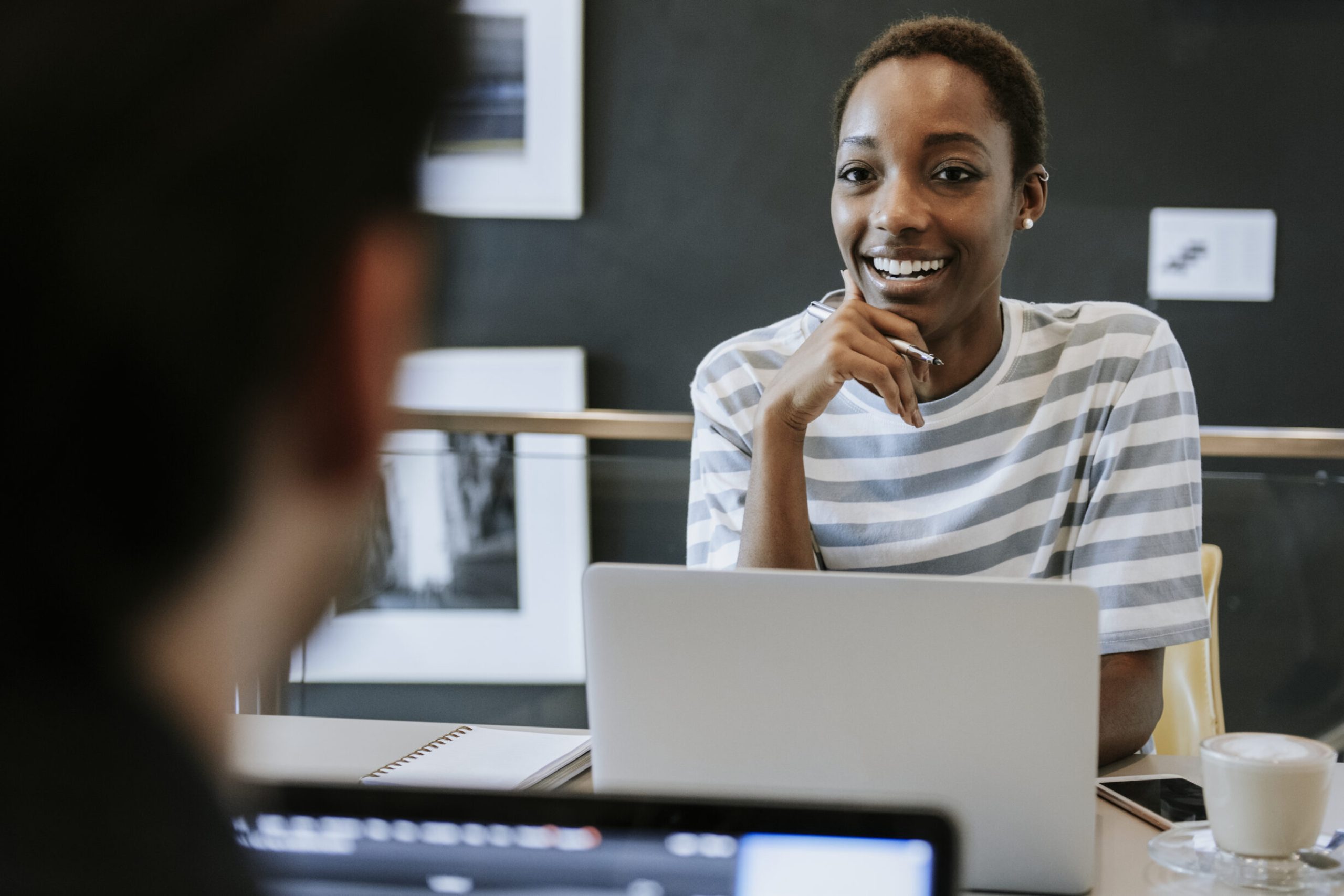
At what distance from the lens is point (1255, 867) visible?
98 centimetres

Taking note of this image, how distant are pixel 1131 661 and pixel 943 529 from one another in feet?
0.97

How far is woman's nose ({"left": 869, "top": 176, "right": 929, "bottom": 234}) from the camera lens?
5.48ft

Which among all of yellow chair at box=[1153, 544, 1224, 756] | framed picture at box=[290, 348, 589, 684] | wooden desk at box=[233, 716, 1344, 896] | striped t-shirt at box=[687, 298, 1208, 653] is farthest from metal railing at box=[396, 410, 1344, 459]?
wooden desk at box=[233, 716, 1344, 896]

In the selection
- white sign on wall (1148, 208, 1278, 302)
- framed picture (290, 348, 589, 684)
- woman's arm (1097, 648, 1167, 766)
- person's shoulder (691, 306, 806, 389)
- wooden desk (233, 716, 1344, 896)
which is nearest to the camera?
wooden desk (233, 716, 1344, 896)

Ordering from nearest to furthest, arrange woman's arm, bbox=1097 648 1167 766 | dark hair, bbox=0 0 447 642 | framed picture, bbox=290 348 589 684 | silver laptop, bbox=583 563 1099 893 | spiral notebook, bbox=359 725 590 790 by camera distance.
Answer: dark hair, bbox=0 0 447 642
silver laptop, bbox=583 563 1099 893
spiral notebook, bbox=359 725 590 790
woman's arm, bbox=1097 648 1167 766
framed picture, bbox=290 348 589 684

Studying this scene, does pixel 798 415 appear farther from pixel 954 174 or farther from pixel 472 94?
pixel 472 94

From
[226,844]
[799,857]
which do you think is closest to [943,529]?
[799,857]

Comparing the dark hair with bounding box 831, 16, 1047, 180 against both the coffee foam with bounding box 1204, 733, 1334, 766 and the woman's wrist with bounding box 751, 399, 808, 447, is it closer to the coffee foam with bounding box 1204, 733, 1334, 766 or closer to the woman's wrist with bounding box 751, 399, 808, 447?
the woman's wrist with bounding box 751, 399, 808, 447

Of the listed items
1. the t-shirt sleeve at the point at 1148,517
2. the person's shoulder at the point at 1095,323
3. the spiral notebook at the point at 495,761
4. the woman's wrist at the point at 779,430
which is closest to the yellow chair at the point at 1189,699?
the t-shirt sleeve at the point at 1148,517

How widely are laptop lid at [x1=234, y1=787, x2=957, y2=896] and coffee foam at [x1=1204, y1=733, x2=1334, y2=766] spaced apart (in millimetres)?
630

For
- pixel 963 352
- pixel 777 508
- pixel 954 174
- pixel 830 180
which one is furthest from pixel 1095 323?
pixel 830 180

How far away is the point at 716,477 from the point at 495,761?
1.98ft

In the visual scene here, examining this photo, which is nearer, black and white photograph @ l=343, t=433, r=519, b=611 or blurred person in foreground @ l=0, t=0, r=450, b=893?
blurred person in foreground @ l=0, t=0, r=450, b=893

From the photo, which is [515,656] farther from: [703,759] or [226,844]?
[226,844]
